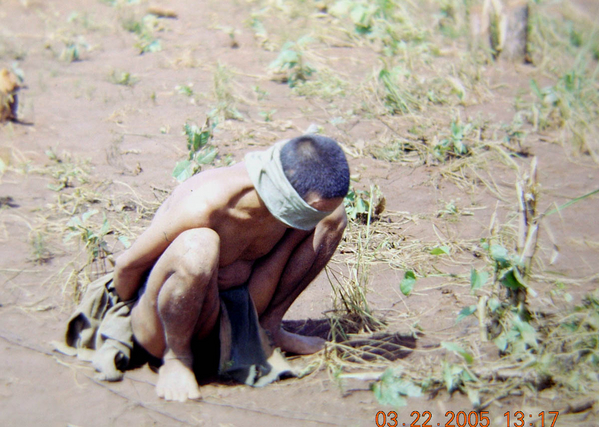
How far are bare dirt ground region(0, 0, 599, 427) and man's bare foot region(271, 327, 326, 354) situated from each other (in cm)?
6

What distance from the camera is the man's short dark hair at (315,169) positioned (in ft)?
6.83

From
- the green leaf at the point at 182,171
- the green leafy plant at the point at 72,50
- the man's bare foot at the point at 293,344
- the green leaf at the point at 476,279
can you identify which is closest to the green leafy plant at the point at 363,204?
the green leaf at the point at 182,171

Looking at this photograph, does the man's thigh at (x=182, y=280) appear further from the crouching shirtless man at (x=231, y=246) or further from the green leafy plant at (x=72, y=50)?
the green leafy plant at (x=72, y=50)

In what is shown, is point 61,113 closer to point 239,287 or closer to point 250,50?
point 250,50

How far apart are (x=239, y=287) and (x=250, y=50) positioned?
3895mm

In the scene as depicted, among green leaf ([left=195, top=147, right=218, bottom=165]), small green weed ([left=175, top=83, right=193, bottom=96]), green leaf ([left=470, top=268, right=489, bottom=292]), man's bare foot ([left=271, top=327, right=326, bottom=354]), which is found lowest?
man's bare foot ([left=271, top=327, right=326, bottom=354])

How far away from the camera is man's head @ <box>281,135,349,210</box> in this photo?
2.08 metres

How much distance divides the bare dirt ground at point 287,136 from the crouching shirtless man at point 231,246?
0.78ft

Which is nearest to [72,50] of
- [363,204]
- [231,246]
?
[363,204]

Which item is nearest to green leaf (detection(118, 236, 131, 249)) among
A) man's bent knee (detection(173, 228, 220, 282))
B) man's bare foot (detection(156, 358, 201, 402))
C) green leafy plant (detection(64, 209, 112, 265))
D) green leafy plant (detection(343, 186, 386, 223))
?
green leafy plant (detection(64, 209, 112, 265))

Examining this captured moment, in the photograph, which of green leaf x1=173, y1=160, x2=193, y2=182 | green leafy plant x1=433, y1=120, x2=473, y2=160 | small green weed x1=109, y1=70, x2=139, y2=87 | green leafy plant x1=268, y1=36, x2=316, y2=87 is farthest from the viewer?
green leafy plant x1=268, y1=36, x2=316, y2=87
